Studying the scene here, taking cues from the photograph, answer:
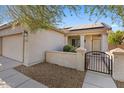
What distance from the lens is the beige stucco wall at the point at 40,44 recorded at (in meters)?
8.29

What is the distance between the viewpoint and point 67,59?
26.9 feet

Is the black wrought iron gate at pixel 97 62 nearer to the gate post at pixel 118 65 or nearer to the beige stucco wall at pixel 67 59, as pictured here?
the beige stucco wall at pixel 67 59

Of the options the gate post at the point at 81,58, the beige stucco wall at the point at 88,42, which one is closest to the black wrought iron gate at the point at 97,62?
the gate post at the point at 81,58

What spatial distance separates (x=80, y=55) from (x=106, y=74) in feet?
5.30

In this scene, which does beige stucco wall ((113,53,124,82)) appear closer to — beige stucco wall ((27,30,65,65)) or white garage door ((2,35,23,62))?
beige stucco wall ((27,30,65,65))

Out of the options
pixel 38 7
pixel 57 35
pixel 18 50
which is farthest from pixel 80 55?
pixel 57 35

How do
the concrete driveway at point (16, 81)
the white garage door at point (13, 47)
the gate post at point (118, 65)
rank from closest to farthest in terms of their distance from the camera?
the concrete driveway at point (16, 81)
the gate post at point (118, 65)
the white garage door at point (13, 47)

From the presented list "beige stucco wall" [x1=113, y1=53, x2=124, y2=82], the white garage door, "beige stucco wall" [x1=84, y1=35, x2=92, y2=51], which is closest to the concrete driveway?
the white garage door

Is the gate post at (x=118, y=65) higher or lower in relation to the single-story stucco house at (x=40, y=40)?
lower

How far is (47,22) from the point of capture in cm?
575

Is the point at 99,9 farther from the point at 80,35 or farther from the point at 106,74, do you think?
the point at 80,35

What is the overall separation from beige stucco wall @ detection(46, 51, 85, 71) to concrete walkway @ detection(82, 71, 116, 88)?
0.82m
